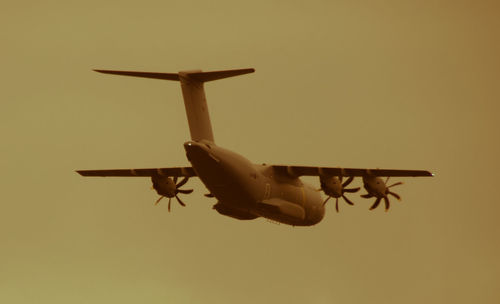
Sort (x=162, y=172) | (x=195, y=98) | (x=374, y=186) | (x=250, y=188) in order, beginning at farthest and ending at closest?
1. (x=162, y=172)
2. (x=374, y=186)
3. (x=195, y=98)
4. (x=250, y=188)

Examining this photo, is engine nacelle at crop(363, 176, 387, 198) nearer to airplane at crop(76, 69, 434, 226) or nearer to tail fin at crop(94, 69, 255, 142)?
airplane at crop(76, 69, 434, 226)

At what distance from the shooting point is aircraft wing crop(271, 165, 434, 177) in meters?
47.1

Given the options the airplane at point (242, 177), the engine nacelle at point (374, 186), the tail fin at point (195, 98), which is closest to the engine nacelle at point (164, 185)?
the airplane at point (242, 177)

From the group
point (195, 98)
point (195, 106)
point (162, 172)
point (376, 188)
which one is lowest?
point (376, 188)

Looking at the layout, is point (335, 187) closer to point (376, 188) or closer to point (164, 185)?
point (376, 188)

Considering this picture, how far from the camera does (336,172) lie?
47875 mm

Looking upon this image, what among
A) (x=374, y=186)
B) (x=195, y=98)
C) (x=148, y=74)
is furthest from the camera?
(x=374, y=186)

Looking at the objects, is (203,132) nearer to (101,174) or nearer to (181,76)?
(181,76)

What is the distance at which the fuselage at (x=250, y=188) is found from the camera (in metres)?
43.6

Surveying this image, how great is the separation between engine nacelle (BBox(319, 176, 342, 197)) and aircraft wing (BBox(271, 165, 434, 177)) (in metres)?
0.79

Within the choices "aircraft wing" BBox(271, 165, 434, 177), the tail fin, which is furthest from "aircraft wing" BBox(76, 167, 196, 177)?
the tail fin

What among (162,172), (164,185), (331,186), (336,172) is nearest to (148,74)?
(162,172)

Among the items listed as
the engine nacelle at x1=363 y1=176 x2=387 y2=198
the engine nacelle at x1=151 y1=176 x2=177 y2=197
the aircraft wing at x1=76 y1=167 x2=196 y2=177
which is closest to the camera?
the engine nacelle at x1=363 y1=176 x2=387 y2=198

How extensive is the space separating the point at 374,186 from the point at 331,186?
1788 mm
